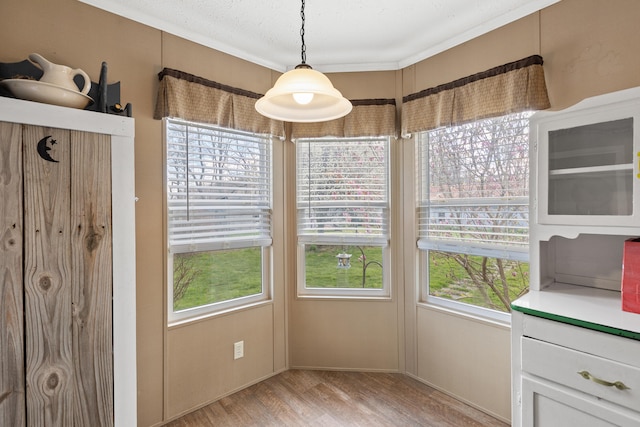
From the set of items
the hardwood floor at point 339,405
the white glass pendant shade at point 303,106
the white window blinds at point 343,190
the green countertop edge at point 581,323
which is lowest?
the hardwood floor at point 339,405

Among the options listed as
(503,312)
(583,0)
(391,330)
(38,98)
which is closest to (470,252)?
(503,312)

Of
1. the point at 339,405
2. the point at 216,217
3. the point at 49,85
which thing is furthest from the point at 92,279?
the point at 339,405

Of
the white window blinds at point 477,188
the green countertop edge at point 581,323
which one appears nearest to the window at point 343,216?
the white window blinds at point 477,188

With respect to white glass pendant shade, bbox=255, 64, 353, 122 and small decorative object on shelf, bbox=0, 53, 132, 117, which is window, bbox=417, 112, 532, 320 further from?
small decorative object on shelf, bbox=0, 53, 132, 117

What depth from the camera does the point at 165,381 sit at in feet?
6.59

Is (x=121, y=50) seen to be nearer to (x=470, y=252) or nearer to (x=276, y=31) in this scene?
(x=276, y=31)

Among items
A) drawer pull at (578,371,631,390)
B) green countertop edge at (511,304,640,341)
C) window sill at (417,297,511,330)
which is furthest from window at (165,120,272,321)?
drawer pull at (578,371,631,390)

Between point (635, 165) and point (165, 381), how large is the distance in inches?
104

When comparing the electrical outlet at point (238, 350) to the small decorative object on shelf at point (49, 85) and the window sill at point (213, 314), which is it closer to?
the window sill at point (213, 314)

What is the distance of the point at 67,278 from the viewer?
49.2 inches

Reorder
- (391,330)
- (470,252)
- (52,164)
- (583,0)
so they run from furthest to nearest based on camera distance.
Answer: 1. (391,330)
2. (470,252)
3. (583,0)
4. (52,164)

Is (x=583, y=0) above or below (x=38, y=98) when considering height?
above

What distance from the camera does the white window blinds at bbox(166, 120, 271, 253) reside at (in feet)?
6.89

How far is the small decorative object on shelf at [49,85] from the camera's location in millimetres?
1237
